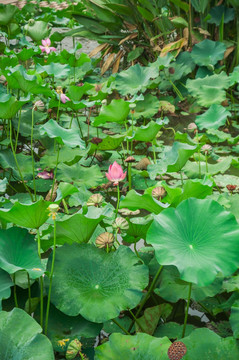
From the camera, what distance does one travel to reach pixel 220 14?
2828 millimetres

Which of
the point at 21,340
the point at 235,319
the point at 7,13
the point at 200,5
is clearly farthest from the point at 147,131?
the point at 7,13

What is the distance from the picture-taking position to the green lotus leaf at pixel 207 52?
2.73m

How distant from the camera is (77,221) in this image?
1036mm

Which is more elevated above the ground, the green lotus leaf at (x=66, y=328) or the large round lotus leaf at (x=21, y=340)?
the large round lotus leaf at (x=21, y=340)

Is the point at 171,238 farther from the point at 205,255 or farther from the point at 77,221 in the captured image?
the point at 77,221

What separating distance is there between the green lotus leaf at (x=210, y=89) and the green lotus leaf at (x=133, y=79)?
263 mm

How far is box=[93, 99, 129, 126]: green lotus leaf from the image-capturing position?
1.80 meters

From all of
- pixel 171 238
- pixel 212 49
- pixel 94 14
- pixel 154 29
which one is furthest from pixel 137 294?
pixel 94 14

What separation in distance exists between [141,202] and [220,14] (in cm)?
216

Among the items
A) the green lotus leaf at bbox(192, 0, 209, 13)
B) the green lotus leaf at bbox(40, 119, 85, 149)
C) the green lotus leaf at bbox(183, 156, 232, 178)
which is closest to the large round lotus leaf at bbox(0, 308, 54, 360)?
the green lotus leaf at bbox(40, 119, 85, 149)

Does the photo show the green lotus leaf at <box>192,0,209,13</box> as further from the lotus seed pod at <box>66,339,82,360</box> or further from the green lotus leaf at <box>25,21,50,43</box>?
the lotus seed pod at <box>66,339,82,360</box>

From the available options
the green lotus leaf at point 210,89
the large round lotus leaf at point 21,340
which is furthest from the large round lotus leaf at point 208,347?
the green lotus leaf at point 210,89

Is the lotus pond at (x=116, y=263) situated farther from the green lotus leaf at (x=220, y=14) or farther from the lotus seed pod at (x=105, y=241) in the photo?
the green lotus leaf at (x=220, y=14)

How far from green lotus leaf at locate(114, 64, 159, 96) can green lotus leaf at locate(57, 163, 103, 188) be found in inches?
Answer: 28.6
